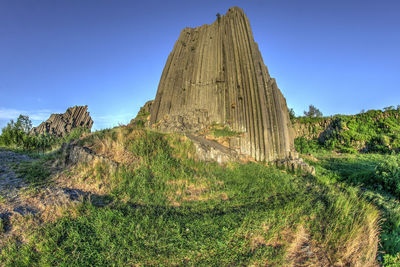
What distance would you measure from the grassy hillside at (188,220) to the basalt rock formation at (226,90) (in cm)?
385

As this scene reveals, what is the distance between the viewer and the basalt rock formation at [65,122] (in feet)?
68.2

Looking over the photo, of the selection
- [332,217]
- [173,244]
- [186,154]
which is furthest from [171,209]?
[332,217]

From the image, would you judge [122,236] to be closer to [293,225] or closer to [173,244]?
[173,244]

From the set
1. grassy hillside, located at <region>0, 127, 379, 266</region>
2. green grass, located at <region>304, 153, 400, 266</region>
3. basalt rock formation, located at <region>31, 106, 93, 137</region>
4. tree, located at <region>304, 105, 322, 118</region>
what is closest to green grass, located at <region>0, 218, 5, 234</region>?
grassy hillside, located at <region>0, 127, 379, 266</region>

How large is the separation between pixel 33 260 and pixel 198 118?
10626 mm

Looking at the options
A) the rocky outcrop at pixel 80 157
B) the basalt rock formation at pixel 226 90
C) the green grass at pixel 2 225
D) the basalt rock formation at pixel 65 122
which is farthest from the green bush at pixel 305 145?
the basalt rock formation at pixel 65 122


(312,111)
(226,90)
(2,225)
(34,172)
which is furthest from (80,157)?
(312,111)

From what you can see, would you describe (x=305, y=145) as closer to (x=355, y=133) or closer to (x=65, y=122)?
(x=355, y=133)

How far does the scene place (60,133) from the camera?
21312 millimetres

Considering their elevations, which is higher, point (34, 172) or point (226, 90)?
point (226, 90)

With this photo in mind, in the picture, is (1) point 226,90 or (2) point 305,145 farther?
(2) point 305,145

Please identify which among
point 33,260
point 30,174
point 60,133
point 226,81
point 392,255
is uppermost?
point 226,81

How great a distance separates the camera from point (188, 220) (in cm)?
442

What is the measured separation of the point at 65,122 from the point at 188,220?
23.3m
